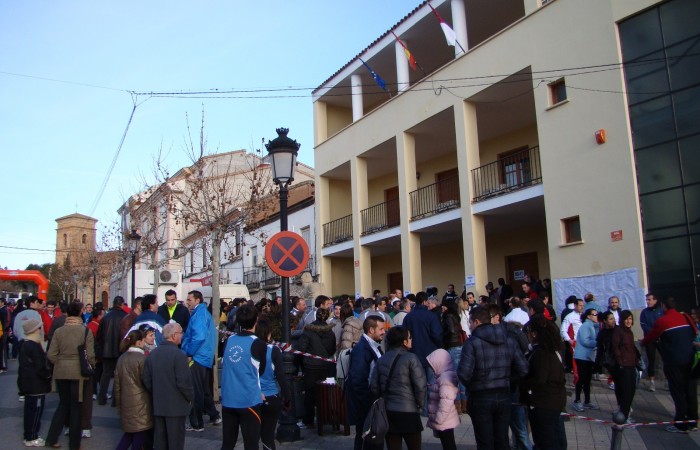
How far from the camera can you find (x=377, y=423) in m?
5.57

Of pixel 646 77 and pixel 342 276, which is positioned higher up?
pixel 646 77

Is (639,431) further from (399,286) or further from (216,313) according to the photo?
(399,286)

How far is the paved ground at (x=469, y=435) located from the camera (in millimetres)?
7605

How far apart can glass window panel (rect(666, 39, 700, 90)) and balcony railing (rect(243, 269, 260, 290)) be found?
23.1 m

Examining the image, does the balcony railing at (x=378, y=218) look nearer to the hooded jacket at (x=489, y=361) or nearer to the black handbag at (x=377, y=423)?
the hooded jacket at (x=489, y=361)

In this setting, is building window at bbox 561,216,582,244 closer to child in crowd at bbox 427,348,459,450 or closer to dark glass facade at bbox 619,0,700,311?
dark glass facade at bbox 619,0,700,311

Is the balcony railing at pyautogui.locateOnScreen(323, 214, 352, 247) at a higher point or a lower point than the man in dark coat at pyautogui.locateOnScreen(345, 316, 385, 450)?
higher

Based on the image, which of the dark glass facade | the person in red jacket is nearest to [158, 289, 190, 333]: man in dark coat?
the person in red jacket

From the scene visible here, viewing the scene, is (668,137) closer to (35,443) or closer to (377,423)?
(377,423)

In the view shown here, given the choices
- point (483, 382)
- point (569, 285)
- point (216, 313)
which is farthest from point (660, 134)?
point (216, 313)

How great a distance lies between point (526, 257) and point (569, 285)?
5.75 meters

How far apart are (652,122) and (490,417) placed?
9421mm

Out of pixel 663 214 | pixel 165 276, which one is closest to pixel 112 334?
pixel 663 214

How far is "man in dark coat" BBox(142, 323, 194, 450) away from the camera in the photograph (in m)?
6.06
